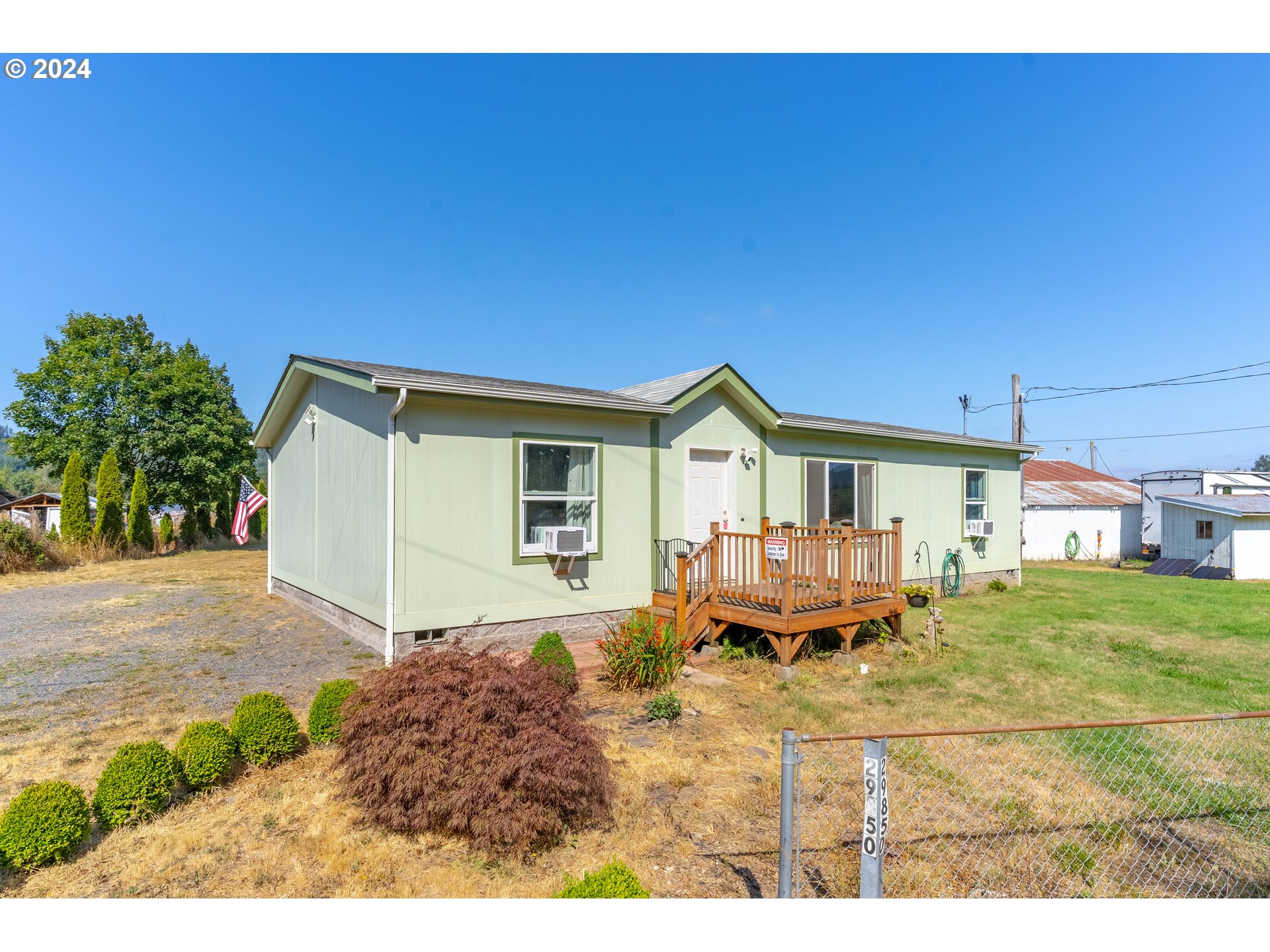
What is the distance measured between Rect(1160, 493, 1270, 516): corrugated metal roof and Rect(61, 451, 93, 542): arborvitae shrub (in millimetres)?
31232

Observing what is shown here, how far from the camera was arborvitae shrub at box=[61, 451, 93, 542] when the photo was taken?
17.0 metres

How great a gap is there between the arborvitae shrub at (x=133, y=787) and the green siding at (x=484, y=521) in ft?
9.94

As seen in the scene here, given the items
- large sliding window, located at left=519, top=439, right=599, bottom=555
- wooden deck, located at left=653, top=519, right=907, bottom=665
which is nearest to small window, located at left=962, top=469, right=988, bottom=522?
wooden deck, located at left=653, top=519, right=907, bottom=665

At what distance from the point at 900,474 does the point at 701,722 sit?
8123mm

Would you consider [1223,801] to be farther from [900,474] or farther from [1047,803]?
[900,474]

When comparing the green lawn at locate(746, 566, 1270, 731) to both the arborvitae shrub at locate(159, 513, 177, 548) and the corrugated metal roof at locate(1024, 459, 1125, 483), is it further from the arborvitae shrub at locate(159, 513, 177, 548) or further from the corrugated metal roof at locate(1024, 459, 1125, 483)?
the arborvitae shrub at locate(159, 513, 177, 548)

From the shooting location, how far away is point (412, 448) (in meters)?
6.66

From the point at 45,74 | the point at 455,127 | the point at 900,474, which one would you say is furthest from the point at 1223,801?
the point at 455,127

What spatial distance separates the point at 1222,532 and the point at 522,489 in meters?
19.5

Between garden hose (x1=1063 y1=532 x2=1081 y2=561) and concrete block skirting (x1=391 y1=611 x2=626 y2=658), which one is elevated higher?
concrete block skirting (x1=391 y1=611 x2=626 y2=658)

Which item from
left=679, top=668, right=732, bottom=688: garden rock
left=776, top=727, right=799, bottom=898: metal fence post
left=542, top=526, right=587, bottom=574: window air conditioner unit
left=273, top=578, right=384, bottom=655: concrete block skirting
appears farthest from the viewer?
left=542, top=526, right=587, bottom=574: window air conditioner unit

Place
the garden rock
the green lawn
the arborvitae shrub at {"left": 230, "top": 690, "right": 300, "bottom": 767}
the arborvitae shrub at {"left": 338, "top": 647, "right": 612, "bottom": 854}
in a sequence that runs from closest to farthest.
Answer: the arborvitae shrub at {"left": 338, "top": 647, "right": 612, "bottom": 854}
the arborvitae shrub at {"left": 230, "top": 690, "right": 300, "bottom": 767}
the green lawn
the garden rock

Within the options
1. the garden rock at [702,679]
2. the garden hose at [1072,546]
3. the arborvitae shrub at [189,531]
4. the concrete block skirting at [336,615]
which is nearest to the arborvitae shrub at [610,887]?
the garden rock at [702,679]

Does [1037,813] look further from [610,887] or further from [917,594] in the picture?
[917,594]
